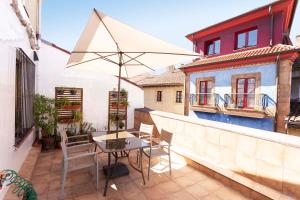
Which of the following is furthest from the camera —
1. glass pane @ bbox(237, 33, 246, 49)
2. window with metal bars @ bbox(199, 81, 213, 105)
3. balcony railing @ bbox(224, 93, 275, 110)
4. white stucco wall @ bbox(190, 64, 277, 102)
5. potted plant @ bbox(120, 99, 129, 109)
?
window with metal bars @ bbox(199, 81, 213, 105)

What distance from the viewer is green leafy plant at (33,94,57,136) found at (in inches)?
213

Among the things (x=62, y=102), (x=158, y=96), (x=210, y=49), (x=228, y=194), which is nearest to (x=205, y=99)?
(x=210, y=49)

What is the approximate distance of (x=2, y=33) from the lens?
2.41 metres

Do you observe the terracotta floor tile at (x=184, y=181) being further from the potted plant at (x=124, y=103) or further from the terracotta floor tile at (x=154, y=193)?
the potted plant at (x=124, y=103)

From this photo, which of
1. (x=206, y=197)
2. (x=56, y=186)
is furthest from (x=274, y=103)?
(x=56, y=186)

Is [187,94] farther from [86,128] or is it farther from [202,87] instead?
[86,128]

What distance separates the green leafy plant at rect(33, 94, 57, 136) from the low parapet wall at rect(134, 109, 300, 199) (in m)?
4.04

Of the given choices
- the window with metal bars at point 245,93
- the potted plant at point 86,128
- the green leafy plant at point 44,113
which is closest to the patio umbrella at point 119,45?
the green leafy plant at point 44,113

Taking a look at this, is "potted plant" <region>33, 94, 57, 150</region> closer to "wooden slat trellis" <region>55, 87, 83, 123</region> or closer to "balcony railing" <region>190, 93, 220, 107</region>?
"wooden slat trellis" <region>55, 87, 83, 123</region>

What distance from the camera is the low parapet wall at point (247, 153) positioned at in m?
2.71

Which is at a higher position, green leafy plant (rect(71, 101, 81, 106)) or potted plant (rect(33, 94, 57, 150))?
green leafy plant (rect(71, 101, 81, 106))

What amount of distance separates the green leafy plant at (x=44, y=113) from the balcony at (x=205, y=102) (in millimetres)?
8527

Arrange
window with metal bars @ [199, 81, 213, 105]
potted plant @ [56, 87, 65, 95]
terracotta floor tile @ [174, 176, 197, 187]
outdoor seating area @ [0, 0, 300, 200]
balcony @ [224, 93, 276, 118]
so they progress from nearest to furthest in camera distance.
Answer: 1. outdoor seating area @ [0, 0, 300, 200]
2. terracotta floor tile @ [174, 176, 197, 187]
3. potted plant @ [56, 87, 65, 95]
4. balcony @ [224, 93, 276, 118]
5. window with metal bars @ [199, 81, 213, 105]

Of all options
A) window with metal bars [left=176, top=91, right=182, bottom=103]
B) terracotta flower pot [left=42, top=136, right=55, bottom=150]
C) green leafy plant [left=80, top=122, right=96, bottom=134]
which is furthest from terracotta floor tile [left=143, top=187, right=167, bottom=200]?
window with metal bars [left=176, top=91, right=182, bottom=103]
